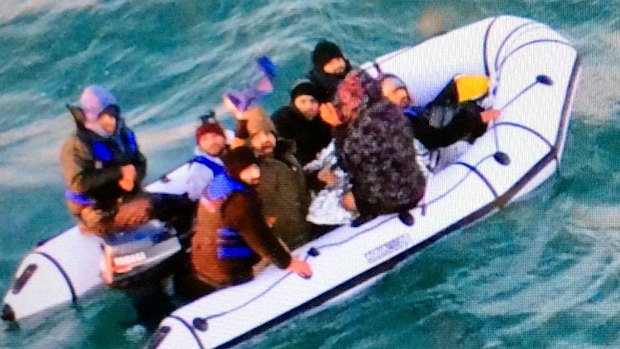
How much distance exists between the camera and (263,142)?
4730 millimetres

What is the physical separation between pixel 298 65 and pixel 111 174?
2797 millimetres

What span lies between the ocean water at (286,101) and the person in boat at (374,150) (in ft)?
1.60

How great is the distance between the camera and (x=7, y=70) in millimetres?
8180

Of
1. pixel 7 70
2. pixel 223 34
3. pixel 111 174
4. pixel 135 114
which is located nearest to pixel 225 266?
pixel 111 174

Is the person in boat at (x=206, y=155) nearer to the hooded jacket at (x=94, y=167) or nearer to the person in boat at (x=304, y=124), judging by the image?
the hooded jacket at (x=94, y=167)

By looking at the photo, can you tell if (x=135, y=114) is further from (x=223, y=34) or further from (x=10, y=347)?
(x=10, y=347)

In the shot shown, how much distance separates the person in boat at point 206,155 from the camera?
4.86 metres

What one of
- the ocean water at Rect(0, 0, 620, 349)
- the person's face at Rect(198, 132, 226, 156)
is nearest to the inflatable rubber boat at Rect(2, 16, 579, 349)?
the ocean water at Rect(0, 0, 620, 349)

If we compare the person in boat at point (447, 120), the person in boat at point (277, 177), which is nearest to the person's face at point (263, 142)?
the person in boat at point (277, 177)

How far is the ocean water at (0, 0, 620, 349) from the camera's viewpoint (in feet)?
16.6

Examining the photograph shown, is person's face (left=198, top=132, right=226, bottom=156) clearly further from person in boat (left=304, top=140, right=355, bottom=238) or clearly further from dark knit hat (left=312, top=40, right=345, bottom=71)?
dark knit hat (left=312, top=40, right=345, bottom=71)

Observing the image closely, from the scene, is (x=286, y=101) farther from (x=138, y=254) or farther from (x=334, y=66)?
(x=138, y=254)

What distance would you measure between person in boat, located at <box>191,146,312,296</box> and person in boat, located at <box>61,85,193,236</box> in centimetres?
45

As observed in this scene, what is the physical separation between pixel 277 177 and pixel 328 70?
37.2 inches
